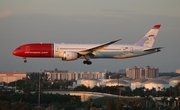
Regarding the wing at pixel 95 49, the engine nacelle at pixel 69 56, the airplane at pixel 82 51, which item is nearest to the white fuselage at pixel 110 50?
the airplane at pixel 82 51

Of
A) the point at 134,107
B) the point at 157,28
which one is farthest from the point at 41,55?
the point at 134,107

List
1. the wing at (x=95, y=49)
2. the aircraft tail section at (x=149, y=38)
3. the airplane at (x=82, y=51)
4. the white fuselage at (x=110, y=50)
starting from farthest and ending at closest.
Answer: the aircraft tail section at (x=149, y=38), the wing at (x=95, y=49), the white fuselage at (x=110, y=50), the airplane at (x=82, y=51)

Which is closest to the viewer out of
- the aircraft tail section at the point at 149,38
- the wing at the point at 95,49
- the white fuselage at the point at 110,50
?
the white fuselage at the point at 110,50

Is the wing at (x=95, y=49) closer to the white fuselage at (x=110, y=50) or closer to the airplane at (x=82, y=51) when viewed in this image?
the airplane at (x=82, y=51)

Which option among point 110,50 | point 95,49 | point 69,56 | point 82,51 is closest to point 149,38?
point 110,50

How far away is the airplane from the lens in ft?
260

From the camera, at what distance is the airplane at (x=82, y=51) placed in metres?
79.2

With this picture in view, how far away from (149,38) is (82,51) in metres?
16.3

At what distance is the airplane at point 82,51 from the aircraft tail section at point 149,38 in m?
0.65

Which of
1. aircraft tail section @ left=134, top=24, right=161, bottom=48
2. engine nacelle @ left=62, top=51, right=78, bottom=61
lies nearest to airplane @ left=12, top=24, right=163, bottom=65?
engine nacelle @ left=62, top=51, right=78, bottom=61

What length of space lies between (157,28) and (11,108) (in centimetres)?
3163

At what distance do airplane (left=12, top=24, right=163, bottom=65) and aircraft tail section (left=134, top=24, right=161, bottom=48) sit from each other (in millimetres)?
647

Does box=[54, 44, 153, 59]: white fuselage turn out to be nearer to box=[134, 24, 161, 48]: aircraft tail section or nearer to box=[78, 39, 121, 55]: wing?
box=[78, 39, 121, 55]: wing

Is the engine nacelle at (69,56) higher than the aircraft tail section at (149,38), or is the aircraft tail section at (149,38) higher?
the aircraft tail section at (149,38)
